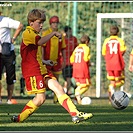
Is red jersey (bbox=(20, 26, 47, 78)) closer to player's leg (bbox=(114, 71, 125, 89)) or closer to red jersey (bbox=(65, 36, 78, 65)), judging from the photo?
player's leg (bbox=(114, 71, 125, 89))

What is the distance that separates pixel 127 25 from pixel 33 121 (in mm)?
11167

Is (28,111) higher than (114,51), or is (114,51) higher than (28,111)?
(114,51)

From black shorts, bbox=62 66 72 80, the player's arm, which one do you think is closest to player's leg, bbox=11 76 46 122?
the player's arm

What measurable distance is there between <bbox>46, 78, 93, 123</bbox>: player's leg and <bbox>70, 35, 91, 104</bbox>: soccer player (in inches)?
265

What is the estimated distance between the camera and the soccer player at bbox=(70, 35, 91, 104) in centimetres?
1722

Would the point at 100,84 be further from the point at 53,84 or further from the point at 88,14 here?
the point at 53,84

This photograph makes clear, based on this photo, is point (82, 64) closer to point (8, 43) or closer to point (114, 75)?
point (114, 75)

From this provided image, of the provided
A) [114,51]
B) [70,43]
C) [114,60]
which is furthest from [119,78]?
[70,43]

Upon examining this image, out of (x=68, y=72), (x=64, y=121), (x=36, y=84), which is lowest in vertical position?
(x=64, y=121)

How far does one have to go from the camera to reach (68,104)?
10.2 metres

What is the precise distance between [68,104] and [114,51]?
7.20 m

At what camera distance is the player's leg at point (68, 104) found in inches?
394

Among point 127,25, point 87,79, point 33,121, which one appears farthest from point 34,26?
point 127,25

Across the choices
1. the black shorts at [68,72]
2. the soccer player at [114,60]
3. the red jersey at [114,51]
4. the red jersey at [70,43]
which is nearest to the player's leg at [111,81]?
the soccer player at [114,60]
